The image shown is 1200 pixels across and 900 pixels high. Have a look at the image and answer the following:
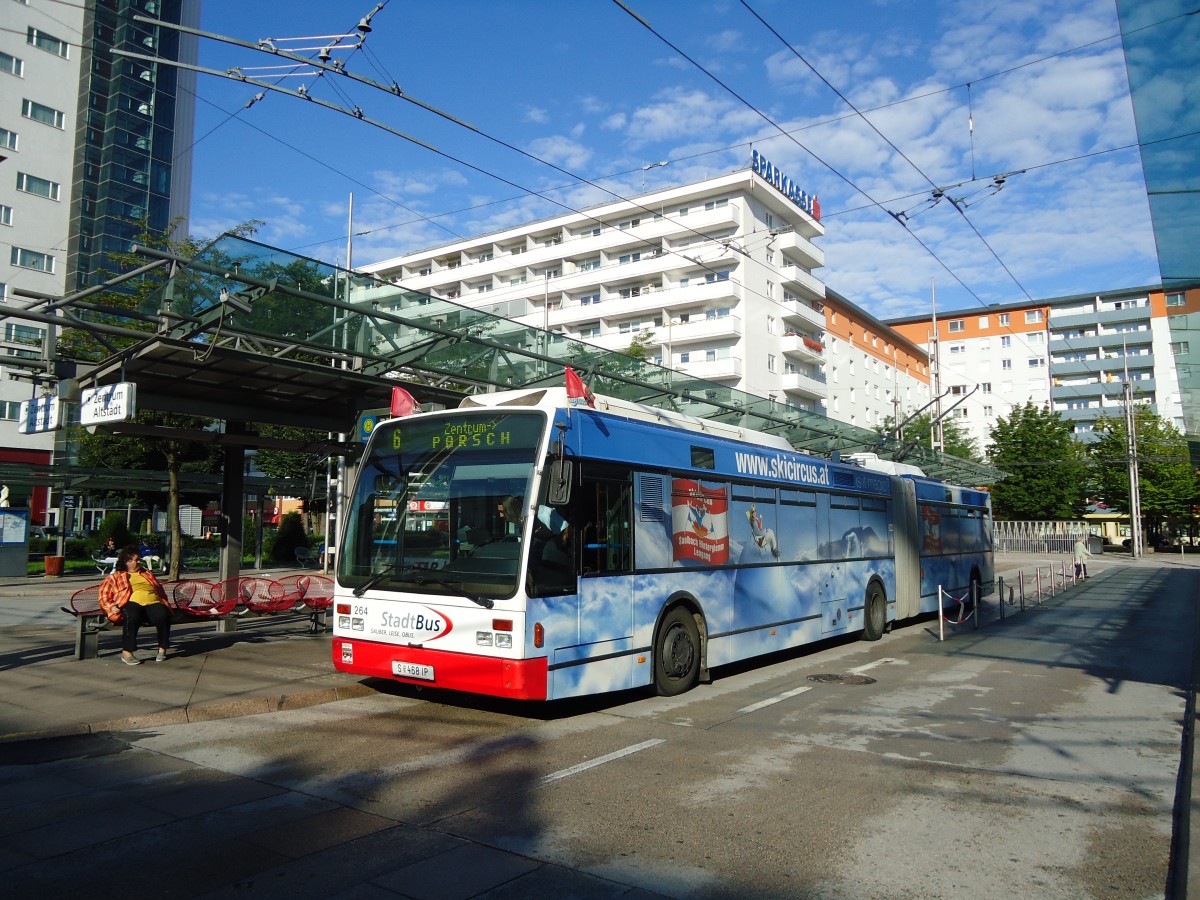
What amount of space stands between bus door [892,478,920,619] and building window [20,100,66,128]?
5265cm

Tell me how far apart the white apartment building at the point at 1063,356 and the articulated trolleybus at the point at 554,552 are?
80.3m

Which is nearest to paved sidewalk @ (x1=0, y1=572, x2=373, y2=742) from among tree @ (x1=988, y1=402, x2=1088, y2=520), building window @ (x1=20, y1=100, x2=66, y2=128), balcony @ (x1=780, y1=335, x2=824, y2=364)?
building window @ (x1=20, y1=100, x2=66, y2=128)

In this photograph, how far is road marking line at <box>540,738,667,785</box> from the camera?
6.32 meters

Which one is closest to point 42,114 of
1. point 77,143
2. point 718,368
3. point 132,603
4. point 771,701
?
point 77,143

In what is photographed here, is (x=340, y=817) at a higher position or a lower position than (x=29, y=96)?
lower

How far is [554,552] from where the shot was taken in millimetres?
7875

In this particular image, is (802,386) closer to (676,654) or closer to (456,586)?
(676,654)

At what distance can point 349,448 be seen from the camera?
10891 millimetres

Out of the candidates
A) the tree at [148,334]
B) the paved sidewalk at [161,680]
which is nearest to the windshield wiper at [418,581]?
the paved sidewalk at [161,680]

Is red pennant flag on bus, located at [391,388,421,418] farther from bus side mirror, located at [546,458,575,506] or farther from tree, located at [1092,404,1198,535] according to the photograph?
tree, located at [1092,404,1198,535]

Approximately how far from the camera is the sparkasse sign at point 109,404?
411 inches

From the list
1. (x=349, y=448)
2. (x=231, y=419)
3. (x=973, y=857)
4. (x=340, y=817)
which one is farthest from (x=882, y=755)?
(x=231, y=419)

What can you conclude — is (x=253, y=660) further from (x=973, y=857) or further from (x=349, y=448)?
(x=973, y=857)

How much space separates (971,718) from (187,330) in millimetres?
10061
